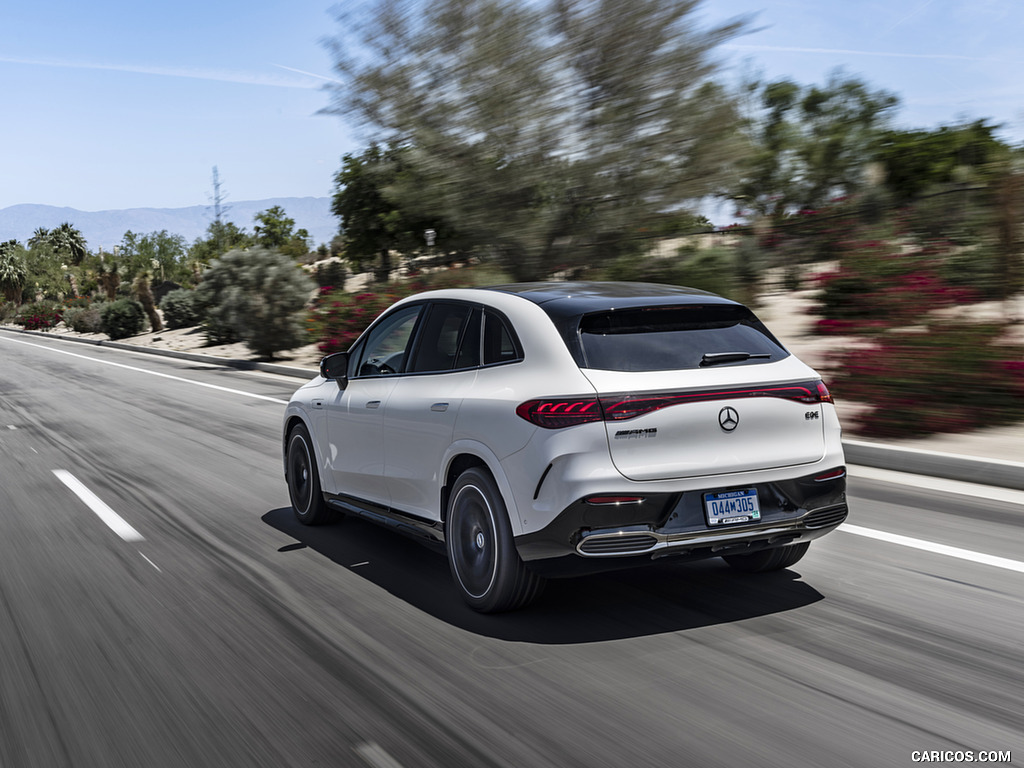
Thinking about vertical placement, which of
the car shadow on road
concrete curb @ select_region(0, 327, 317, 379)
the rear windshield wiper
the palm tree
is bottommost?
concrete curb @ select_region(0, 327, 317, 379)

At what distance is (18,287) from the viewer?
114m

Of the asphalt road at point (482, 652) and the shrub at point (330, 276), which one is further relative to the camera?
the shrub at point (330, 276)

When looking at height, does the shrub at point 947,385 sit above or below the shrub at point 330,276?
below

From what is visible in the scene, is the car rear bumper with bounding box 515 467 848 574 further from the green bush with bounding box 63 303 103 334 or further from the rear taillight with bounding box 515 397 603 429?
the green bush with bounding box 63 303 103 334

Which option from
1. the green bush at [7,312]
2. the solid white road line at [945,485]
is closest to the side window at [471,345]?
the solid white road line at [945,485]

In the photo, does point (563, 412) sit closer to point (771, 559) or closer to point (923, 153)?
point (771, 559)

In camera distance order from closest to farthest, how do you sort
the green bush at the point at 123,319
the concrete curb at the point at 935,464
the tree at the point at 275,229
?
the concrete curb at the point at 935,464 → the green bush at the point at 123,319 → the tree at the point at 275,229

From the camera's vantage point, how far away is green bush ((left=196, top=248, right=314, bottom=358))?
26.0m

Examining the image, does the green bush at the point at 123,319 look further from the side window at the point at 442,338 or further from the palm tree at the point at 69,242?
the palm tree at the point at 69,242

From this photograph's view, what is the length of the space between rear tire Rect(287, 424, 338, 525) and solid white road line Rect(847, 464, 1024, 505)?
4.76 metres

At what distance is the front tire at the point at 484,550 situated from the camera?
16.2ft

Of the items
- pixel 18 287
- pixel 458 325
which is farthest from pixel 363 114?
pixel 18 287

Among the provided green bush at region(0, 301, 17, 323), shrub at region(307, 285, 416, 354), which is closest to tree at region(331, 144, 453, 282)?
shrub at region(307, 285, 416, 354)

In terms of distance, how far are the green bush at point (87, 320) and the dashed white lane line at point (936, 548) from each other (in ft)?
170
